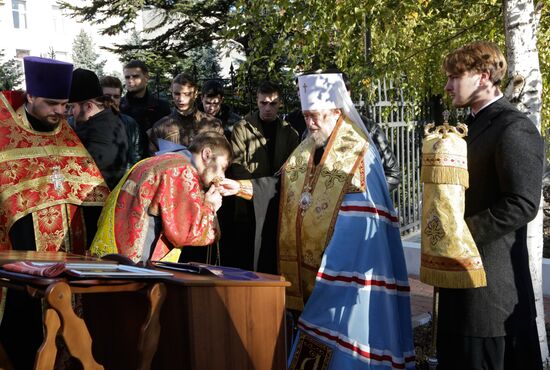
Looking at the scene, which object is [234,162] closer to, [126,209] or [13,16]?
[126,209]

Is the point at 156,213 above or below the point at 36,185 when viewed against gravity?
below

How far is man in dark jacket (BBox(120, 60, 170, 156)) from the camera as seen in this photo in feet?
23.6

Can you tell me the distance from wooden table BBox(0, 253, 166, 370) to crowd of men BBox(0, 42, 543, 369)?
113 centimetres

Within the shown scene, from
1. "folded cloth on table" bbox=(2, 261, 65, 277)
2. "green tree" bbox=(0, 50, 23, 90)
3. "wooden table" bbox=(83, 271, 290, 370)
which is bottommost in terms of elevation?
"wooden table" bbox=(83, 271, 290, 370)

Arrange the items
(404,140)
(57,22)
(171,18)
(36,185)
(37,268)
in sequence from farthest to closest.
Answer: (57,22) → (171,18) → (404,140) → (36,185) → (37,268)

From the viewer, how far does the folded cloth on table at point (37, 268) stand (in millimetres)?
2562

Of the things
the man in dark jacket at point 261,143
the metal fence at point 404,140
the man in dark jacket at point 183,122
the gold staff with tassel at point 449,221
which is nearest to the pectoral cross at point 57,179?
the man in dark jacket at point 261,143

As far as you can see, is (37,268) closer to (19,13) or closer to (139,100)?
(139,100)

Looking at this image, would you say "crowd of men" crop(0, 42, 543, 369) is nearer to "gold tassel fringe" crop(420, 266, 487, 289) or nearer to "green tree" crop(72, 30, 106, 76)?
"gold tassel fringe" crop(420, 266, 487, 289)

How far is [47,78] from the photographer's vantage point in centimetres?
421

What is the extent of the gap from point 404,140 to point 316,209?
5.37 metres

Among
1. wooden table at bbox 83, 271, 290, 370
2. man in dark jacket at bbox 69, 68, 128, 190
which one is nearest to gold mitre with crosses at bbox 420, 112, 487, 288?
wooden table at bbox 83, 271, 290, 370

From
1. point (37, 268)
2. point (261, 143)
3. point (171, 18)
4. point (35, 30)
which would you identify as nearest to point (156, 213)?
point (37, 268)

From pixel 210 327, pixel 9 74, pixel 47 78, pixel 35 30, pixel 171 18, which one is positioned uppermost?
pixel 35 30
